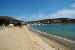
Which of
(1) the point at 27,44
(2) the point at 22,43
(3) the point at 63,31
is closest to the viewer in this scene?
(1) the point at 27,44

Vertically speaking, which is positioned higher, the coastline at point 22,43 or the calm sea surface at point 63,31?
the coastline at point 22,43

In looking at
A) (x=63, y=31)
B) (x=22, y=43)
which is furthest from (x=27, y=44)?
(x=63, y=31)

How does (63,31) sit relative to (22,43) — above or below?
below

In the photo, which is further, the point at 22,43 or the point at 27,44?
the point at 22,43

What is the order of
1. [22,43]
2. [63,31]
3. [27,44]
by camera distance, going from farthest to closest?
[63,31] → [22,43] → [27,44]

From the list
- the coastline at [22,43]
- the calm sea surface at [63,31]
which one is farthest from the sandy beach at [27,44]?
the calm sea surface at [63,31]

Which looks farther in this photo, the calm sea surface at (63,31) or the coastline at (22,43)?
the calm sea surface at (63,31)

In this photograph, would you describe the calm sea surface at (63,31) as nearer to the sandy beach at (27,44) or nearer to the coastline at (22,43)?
the sandy beach at (27,44)

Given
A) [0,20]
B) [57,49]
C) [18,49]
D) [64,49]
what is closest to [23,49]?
[18,49]

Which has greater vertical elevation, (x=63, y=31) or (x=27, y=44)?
(x=27, y=44)

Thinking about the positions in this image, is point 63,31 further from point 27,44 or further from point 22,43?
point 27,44

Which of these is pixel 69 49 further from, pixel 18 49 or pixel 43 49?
pixel 18 49

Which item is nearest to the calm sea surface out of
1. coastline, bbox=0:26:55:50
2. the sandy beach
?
the sandy beach

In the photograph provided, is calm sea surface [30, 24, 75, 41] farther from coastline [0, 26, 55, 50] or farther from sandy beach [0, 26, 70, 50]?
coastline [0, 26, 55, 50]
